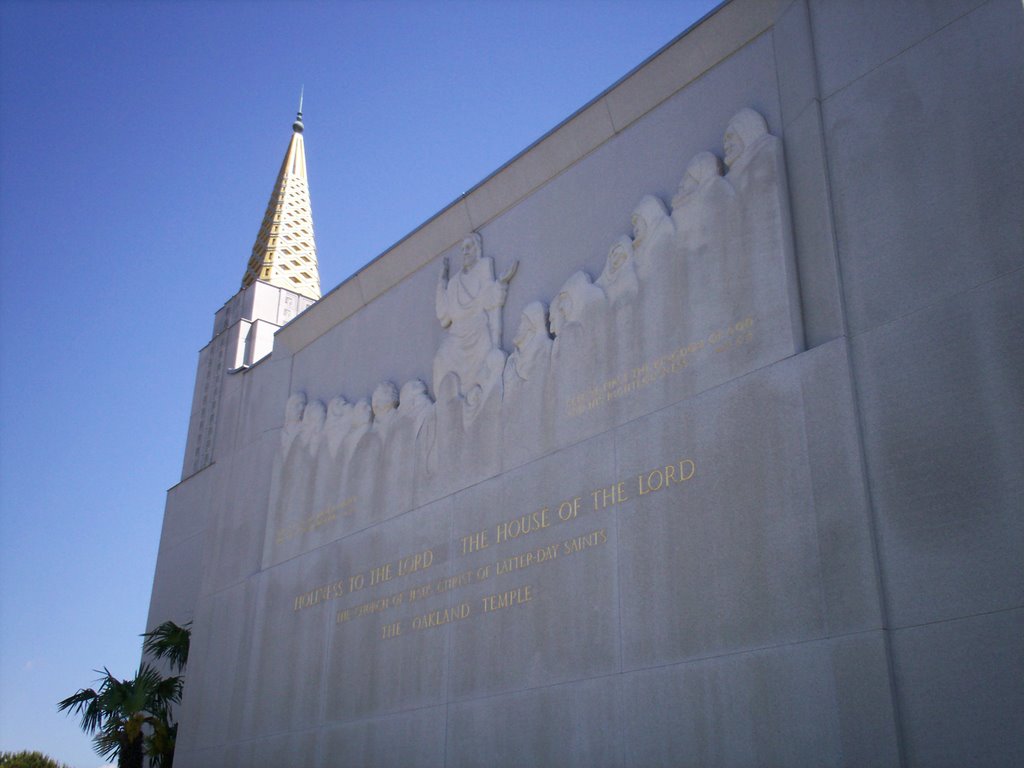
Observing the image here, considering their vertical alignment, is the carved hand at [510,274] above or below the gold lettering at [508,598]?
above

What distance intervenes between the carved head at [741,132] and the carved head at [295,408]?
8262 millimetres

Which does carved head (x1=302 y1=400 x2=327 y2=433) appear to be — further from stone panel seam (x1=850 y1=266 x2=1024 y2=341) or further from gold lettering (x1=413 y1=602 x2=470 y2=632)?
stone panel seam (x1=850 y1=266 x2=1024 y2=341)

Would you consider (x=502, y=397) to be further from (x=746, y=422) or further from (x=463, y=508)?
(x=746, y=422)

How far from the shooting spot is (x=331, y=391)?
55.9ft

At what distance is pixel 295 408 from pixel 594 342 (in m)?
6.57

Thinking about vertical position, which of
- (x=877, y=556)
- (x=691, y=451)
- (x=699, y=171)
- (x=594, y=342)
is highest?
(x=699, y=171)

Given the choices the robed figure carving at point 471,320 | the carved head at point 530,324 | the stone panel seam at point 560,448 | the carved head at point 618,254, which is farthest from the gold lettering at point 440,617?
the carved head at point 618,254

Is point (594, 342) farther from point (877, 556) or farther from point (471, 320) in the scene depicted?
point (877, 556)

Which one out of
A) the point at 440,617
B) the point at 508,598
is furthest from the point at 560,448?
the point at 440,617

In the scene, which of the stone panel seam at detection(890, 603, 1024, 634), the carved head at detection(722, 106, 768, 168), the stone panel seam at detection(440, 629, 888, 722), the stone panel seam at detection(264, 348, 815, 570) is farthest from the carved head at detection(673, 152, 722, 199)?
the stone panel seam at detection(890, 603, 1024, 634)

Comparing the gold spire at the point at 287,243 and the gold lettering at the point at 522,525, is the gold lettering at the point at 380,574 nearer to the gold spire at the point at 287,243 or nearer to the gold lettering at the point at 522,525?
the gold lettering at the point at 522,525

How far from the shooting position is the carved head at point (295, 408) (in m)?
17.1

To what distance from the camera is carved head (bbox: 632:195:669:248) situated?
12204 millimetres

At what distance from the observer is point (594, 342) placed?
12.4 m
